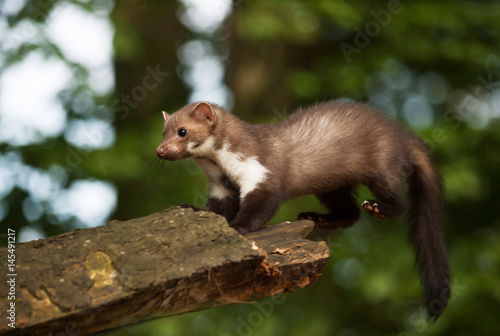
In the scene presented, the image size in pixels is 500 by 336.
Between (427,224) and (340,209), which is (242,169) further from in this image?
(427,224)

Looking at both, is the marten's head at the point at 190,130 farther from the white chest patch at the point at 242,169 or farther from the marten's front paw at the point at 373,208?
the marten's front paw at the point at 373,208

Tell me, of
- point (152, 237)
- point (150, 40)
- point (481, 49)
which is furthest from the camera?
point (150, 40)

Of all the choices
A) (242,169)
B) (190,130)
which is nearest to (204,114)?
(190,130)

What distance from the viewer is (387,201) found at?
514 cm

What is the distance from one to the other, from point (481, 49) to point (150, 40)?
195 inches

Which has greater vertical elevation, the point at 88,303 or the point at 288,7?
the point at 288,7

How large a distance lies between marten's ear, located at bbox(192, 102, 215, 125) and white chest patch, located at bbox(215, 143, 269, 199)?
0.23 meters

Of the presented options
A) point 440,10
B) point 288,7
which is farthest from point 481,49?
point 288,7

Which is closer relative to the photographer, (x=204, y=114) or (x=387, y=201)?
(x=204, y=114)

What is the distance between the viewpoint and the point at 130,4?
9383mm

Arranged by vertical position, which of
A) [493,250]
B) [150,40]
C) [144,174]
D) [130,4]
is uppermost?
[130,4]

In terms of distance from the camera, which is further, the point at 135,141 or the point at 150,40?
the point at 150,40

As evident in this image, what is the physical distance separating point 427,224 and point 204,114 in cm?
222

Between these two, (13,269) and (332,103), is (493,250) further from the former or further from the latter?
(13,269)
